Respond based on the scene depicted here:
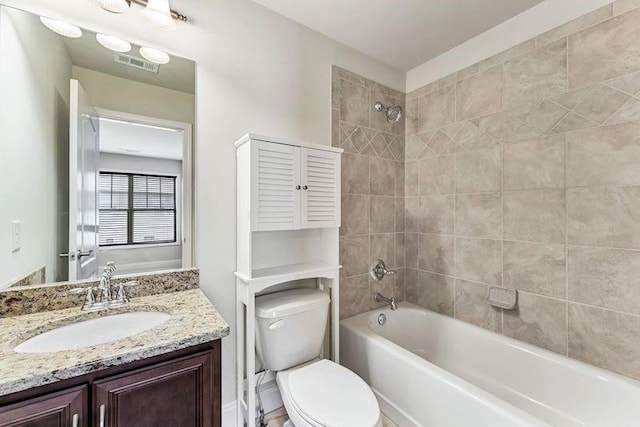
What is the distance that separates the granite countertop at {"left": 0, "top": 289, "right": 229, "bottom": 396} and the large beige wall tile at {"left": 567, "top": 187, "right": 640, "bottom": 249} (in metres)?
1.83

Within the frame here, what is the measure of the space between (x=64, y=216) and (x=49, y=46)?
72 cm

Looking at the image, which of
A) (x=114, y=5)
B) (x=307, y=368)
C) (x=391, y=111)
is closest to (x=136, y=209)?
(x=114, y=5)

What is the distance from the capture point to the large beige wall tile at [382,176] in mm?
2201

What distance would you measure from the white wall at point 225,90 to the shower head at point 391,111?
2.24ft

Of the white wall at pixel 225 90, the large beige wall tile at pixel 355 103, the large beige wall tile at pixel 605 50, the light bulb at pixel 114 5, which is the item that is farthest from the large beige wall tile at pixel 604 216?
the light bulb at pixel 114 5

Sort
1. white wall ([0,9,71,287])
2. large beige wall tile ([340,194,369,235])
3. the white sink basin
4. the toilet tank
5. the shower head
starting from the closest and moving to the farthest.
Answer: the white sink basin, white wall ([0,9,71,287]), the toilet tank, large beige wall tile ([340,194,369,235]), the shower head

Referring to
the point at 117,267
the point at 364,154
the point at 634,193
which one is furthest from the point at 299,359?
the point at 634,193

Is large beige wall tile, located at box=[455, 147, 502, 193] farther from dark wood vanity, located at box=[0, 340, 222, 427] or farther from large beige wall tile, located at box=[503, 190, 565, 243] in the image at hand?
dark wood vanity, located at box=[0, 340, 222, 427]

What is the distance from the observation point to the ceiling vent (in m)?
1.32

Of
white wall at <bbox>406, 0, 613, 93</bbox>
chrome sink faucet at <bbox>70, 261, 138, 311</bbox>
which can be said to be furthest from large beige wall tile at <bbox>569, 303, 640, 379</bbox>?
chrome sink faucet at <bbox>70, 261, 138, 311</bbox>

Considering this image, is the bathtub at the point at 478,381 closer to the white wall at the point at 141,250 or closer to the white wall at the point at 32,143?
the white wall at the point at 141,250

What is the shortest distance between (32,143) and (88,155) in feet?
0.60

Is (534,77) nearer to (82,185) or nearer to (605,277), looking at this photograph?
(605,277)

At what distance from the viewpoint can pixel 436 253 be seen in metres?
2.20
